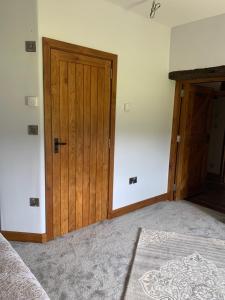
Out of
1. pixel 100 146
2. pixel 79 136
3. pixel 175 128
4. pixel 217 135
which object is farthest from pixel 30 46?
pixel 217 135

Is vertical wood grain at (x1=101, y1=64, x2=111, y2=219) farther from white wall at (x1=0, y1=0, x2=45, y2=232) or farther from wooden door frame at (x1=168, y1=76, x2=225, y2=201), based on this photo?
wooden door frame at (x1=168, y1=76, x2=225, y2=201)

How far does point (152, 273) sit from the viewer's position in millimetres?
2010

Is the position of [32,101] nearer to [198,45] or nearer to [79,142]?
[79,142]

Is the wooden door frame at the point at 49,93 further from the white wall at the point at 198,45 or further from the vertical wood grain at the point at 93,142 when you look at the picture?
the white wall at the point at 198,45

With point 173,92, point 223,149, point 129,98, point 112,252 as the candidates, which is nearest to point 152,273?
point 112,252

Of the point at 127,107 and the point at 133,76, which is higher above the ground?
the point at 133,76

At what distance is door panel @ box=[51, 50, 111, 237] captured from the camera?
95.0 inches

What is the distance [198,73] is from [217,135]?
7.68 feet

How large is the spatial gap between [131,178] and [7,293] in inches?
Result: 94.0

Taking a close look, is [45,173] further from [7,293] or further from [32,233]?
[7,293]

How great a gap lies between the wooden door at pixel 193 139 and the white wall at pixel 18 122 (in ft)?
7.35

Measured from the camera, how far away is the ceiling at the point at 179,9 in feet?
8.37

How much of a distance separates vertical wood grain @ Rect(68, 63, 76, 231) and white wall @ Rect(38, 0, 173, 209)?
1.20ft

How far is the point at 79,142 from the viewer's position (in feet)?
8.61
